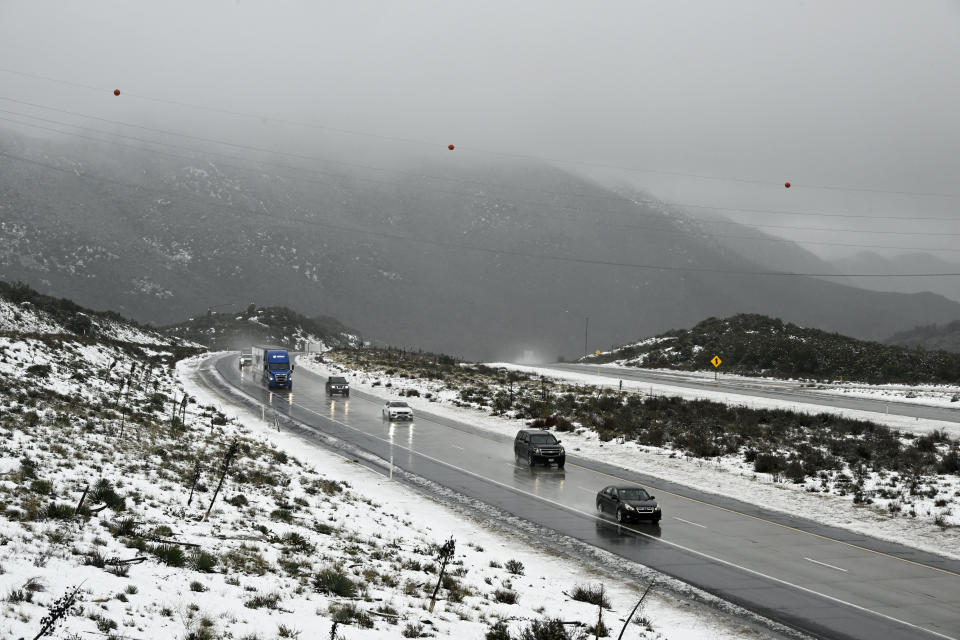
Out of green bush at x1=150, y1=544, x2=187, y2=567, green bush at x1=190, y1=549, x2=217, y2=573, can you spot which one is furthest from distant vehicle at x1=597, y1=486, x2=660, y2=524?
green bush at x1=150, y1=544, x2=187, y2=567

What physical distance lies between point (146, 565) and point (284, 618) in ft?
10.3

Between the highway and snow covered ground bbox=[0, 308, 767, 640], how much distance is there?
2093 millimetres

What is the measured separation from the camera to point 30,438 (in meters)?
21.8

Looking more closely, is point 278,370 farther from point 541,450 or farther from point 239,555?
point 239,555

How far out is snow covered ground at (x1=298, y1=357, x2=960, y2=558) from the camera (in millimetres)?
24328

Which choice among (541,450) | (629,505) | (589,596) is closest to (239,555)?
(589,596)

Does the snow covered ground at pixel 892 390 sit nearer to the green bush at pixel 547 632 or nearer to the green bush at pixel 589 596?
the green bush at pixel 589 596

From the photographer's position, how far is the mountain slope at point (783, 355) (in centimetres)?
7456

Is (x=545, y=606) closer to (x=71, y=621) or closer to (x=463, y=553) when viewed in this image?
(x=463, y=553)

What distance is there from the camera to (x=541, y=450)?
115 ft

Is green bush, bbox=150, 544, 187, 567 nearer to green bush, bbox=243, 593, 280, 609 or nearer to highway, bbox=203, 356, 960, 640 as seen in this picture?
green bush, bbox=243, 593, 280, 609

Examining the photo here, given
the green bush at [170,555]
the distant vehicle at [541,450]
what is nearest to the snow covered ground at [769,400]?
the distant vehicle at [541,450]

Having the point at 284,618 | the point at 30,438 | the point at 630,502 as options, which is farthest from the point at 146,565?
the point at 630,502

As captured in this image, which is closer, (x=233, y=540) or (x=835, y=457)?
(x=233, y=540)
